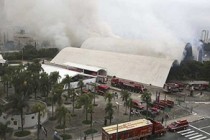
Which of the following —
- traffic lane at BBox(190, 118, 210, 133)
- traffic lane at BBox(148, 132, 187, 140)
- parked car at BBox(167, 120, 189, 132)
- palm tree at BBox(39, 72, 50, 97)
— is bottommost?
traffic lane at BBox(148, 132, 187, 140)

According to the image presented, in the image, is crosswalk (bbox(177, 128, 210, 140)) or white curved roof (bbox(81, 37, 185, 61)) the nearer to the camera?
crosswalk (bbox(177, 128, 210, 140))

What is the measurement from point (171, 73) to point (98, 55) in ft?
64.1

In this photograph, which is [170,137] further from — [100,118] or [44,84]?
[44,84]

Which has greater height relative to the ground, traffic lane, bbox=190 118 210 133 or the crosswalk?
traffic lane, bbox=190 118 210 133

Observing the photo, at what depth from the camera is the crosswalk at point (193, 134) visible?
3453 centimetres

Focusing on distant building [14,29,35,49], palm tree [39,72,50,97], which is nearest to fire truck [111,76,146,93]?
palm tree [39,72,50,97]

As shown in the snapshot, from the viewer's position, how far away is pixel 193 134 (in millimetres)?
35594

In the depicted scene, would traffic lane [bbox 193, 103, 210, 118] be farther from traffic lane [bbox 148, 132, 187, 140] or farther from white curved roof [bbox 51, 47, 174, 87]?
white curved roof [bbox 51, 47, 174, 87]

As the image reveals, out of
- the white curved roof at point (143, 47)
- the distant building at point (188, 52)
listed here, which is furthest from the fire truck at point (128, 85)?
the distant building at point (188, 52)

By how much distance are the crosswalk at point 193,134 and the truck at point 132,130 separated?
2.74m

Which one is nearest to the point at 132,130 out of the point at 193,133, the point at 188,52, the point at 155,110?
the point at 193,133

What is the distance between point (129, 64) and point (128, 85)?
10.4 m

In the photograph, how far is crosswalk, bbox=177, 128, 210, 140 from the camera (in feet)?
113

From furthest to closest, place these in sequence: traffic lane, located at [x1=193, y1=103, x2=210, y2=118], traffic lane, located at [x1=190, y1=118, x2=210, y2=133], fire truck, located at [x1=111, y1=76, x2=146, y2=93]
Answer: fire truck, located at [x1=111, y1=76, x2=146, y2=93], traffic lane, located at [x1=193, y1=103, x2=210, y2=118], traffic lane, located at [x1=190, y1=118, x2=210, y2=133]
